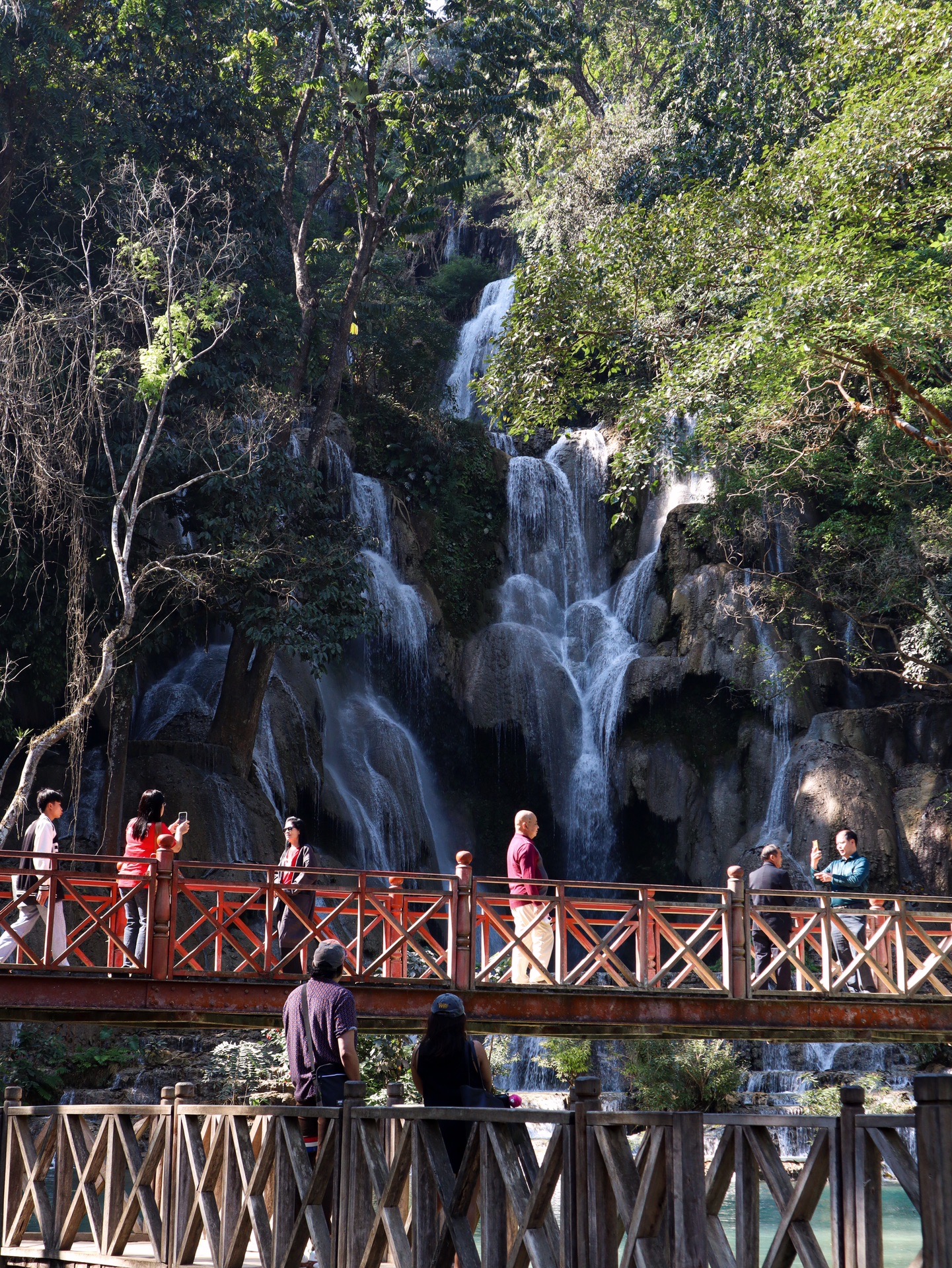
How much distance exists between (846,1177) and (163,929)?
767 centimetres

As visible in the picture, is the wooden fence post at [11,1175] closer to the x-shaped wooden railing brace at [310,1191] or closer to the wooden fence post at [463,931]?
the x-shaped wooden railing brace at [310,1191]

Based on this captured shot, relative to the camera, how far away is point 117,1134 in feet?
23.9

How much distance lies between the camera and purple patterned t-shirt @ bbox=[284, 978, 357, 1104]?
249 inches

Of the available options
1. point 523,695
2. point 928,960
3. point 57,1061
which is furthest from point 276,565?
point 928,960

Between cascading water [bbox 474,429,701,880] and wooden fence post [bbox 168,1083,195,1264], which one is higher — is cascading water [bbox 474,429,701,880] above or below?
above

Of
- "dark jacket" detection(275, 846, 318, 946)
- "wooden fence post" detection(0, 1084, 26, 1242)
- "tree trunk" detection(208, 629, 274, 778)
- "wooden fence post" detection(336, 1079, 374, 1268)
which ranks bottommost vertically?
"wooden fence post" detection(0, 1084, 26, 1242)

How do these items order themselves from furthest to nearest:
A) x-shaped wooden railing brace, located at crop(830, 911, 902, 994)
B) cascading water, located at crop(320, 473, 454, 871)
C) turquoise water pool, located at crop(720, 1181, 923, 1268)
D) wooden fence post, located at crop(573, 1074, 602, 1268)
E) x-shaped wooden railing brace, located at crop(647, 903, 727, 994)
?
cascading water, located at crop(320, 473, 454, 871) → turquoise water pool, located at crop(720, 1181, 923, 1268) → x-shaped wooden railing brace, located at crop(830, 911, 902, 994) → x-shaped wooden railing brace, located at crop(647, 903, 727, 994) → wooden fence post, located at crop(573, 1074, 602, 1268)

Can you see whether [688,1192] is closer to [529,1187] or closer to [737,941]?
[529,1187]

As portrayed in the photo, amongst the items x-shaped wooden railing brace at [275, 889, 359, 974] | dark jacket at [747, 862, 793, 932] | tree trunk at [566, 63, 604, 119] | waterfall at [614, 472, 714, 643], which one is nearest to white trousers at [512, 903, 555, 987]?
x-shaped wooden railing brace at [275, 889, 359, 974]

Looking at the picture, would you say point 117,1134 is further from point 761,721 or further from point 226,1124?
point 761,721

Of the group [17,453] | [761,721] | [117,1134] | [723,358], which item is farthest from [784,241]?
[117,1134]

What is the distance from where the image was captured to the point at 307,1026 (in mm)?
6492

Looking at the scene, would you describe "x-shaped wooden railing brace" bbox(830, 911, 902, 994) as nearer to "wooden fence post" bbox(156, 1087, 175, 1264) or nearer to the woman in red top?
the woman in red top

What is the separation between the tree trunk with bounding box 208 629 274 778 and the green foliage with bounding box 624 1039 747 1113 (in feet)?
25.0
